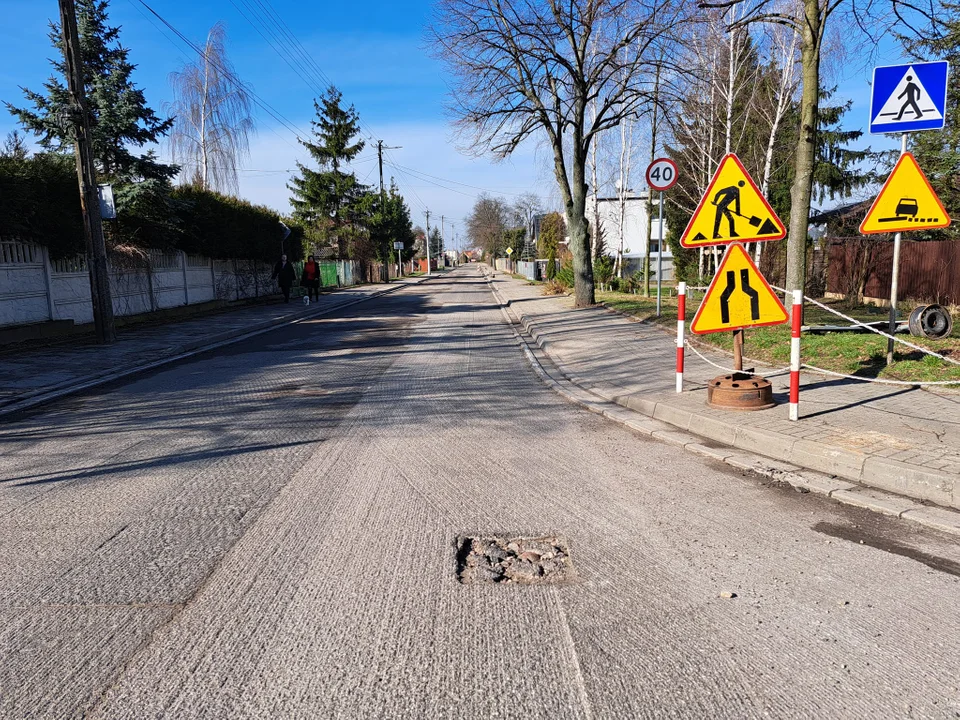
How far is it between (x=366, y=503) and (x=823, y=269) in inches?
790

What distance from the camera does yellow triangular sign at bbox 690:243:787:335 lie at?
6.57 metres

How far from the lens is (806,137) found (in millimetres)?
9719

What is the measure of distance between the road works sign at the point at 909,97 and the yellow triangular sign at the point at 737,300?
88.4 inches

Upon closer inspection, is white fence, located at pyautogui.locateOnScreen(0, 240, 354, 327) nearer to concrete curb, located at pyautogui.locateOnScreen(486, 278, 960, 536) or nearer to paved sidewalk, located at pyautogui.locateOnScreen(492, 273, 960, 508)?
paved sidewalk, located at pyautogui.locateOnScreen(492, 273, 960, 508)

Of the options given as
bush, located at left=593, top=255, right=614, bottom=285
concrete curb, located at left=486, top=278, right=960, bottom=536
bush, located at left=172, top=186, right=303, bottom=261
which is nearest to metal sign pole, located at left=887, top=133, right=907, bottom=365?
concrete curb, located at left=486, top=278, right=960, bottom=536

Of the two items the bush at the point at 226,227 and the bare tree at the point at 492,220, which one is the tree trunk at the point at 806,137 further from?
the bare tree at the point at 492,220

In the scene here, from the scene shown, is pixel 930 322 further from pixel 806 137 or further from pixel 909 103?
pixel 909 103

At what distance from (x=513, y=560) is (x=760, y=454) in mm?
2985

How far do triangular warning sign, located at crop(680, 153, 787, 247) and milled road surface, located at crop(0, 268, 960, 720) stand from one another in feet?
7.63

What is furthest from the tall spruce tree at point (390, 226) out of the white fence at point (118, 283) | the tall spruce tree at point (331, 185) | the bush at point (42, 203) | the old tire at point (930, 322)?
the old tire at point (930, 322)

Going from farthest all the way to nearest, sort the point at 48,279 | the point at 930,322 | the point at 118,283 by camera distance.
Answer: the point at 118,283 < the point at 48,279 < the point at 930,322

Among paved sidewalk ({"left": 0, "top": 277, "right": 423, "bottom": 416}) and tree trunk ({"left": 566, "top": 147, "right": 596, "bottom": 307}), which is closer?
paved sidewalk ({"left": 0, "top": 277, "right": 423, "bottom": 416})

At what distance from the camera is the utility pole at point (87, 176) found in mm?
12156

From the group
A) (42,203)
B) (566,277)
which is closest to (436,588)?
(42,203)
